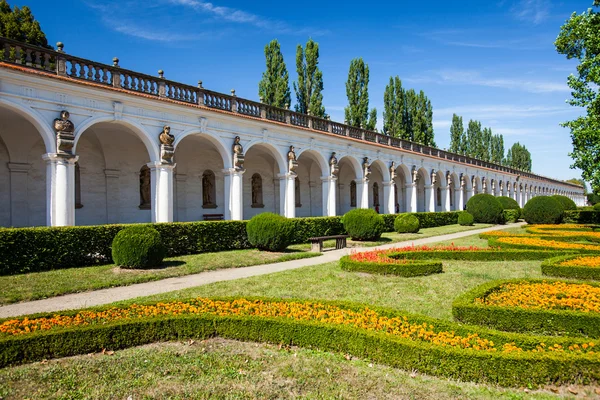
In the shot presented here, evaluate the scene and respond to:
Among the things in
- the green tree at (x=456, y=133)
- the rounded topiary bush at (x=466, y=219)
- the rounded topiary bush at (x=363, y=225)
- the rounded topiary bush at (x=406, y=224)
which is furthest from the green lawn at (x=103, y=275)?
the green tree at (x=456, y=133)

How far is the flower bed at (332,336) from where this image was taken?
4.46 meters

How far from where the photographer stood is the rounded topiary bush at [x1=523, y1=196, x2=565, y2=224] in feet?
93.8

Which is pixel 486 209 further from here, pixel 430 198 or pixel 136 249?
pixel 136 249

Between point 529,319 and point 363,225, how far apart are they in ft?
44.5

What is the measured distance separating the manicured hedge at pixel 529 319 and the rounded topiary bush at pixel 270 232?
9562 mm

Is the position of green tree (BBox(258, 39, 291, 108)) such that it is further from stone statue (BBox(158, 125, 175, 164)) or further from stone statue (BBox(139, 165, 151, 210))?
stone statue (BBox(158, 125, 175, 164))

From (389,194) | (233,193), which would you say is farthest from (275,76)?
(233,193)

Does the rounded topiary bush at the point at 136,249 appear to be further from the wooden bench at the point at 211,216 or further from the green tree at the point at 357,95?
the green tree at the point at 357,95

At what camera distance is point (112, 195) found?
62.3 ft

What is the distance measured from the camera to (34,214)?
16.3 meters

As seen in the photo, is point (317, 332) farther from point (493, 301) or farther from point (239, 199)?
point (239, 199)

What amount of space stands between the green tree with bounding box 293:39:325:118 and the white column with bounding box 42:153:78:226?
21344 mm

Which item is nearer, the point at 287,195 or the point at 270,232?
the point at 270,232

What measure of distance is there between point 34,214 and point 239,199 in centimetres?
849
